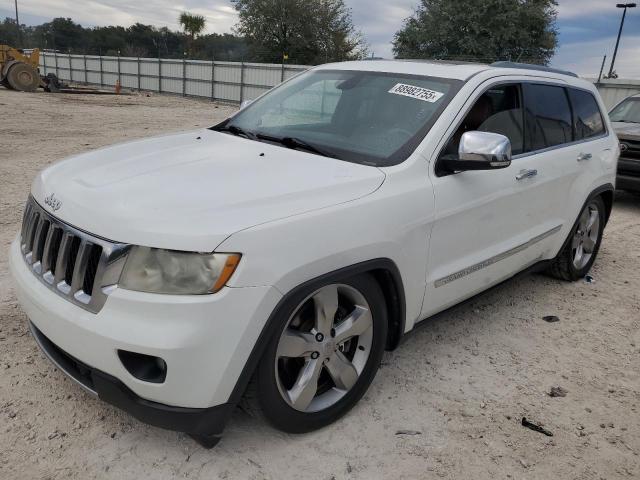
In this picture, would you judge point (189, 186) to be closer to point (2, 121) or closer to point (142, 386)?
point (142, 386)

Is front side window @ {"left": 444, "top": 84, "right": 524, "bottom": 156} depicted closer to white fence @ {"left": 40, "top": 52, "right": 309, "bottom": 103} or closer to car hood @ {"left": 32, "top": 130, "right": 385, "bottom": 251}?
car hood @ {"left": 32, "top": 130, "right": 385, "bottom": 251}

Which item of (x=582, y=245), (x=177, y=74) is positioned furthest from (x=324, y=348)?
(x=177, y=74)

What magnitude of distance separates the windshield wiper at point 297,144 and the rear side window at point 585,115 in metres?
2.49

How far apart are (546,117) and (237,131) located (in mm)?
2231

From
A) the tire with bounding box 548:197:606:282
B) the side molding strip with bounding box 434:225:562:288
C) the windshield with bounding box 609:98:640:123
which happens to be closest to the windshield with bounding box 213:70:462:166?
the side molding strip with bounding box 434:225:562:288

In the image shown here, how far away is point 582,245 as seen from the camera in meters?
4.93

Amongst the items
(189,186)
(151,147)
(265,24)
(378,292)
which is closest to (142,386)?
(189,186)

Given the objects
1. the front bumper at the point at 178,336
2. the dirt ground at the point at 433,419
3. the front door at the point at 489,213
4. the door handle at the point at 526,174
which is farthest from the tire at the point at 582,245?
the front bumper at the point at 178,336

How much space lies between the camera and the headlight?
6.77 ft

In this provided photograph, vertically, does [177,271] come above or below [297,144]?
below

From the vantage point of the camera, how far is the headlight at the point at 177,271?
2062 millimetres

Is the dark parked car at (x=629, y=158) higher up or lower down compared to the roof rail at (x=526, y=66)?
lower down

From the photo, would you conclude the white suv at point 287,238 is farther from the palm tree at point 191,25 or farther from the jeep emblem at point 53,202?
the palm tree at point 191,25

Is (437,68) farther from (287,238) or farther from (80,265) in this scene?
(80,265)
